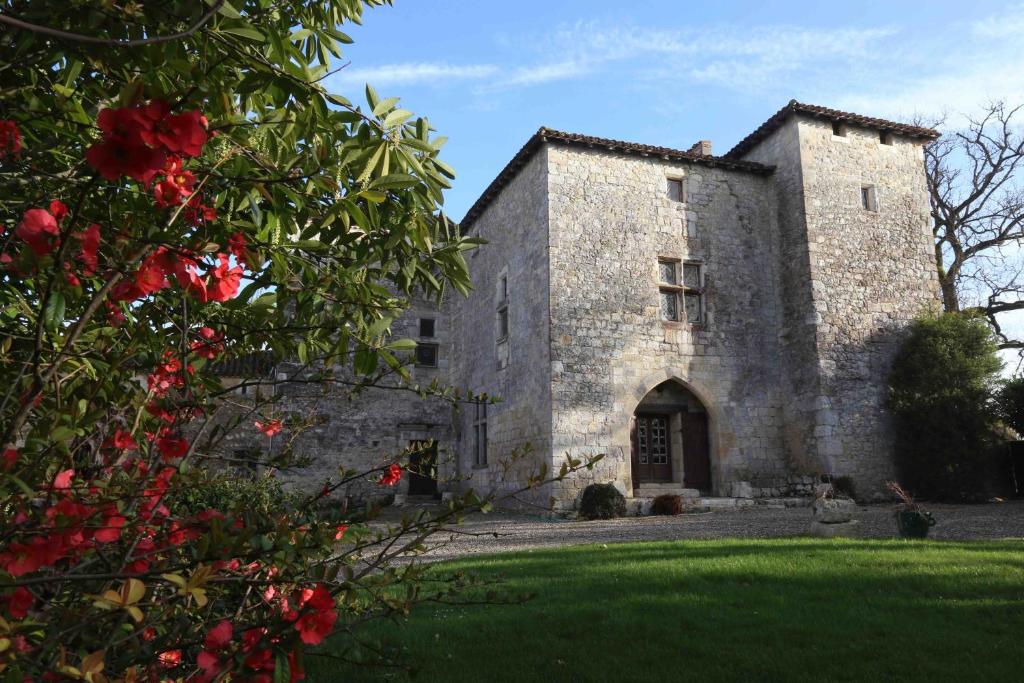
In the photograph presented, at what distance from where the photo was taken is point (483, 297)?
15.6m

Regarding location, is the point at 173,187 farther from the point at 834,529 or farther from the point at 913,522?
the point at 913,522

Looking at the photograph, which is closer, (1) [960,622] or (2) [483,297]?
(1) [960,622]

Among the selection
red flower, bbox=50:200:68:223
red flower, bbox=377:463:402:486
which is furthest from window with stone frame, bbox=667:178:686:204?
red flower, bbox=50:200:68:223

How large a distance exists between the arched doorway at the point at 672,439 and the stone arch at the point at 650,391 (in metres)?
0.14

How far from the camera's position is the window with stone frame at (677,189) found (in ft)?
42.4

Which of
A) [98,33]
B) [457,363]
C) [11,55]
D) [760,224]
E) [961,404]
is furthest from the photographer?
[457,363]

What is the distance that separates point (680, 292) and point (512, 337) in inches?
130

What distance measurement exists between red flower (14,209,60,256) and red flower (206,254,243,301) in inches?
13.2

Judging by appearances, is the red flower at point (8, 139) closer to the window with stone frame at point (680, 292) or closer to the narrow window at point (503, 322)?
the window with stone frame at point (680, 292)

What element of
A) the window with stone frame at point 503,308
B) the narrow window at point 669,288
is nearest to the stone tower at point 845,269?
the narrow window at point 669,288

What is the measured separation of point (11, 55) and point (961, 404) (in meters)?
13.7

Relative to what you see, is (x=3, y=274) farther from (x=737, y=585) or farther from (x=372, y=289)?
(x=737, y=585)

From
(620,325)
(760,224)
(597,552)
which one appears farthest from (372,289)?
(760,224)

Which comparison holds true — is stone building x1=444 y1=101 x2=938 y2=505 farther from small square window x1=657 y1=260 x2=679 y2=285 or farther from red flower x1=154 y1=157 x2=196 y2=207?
red flower x1=154 y1=157 x2=196 y2=207
